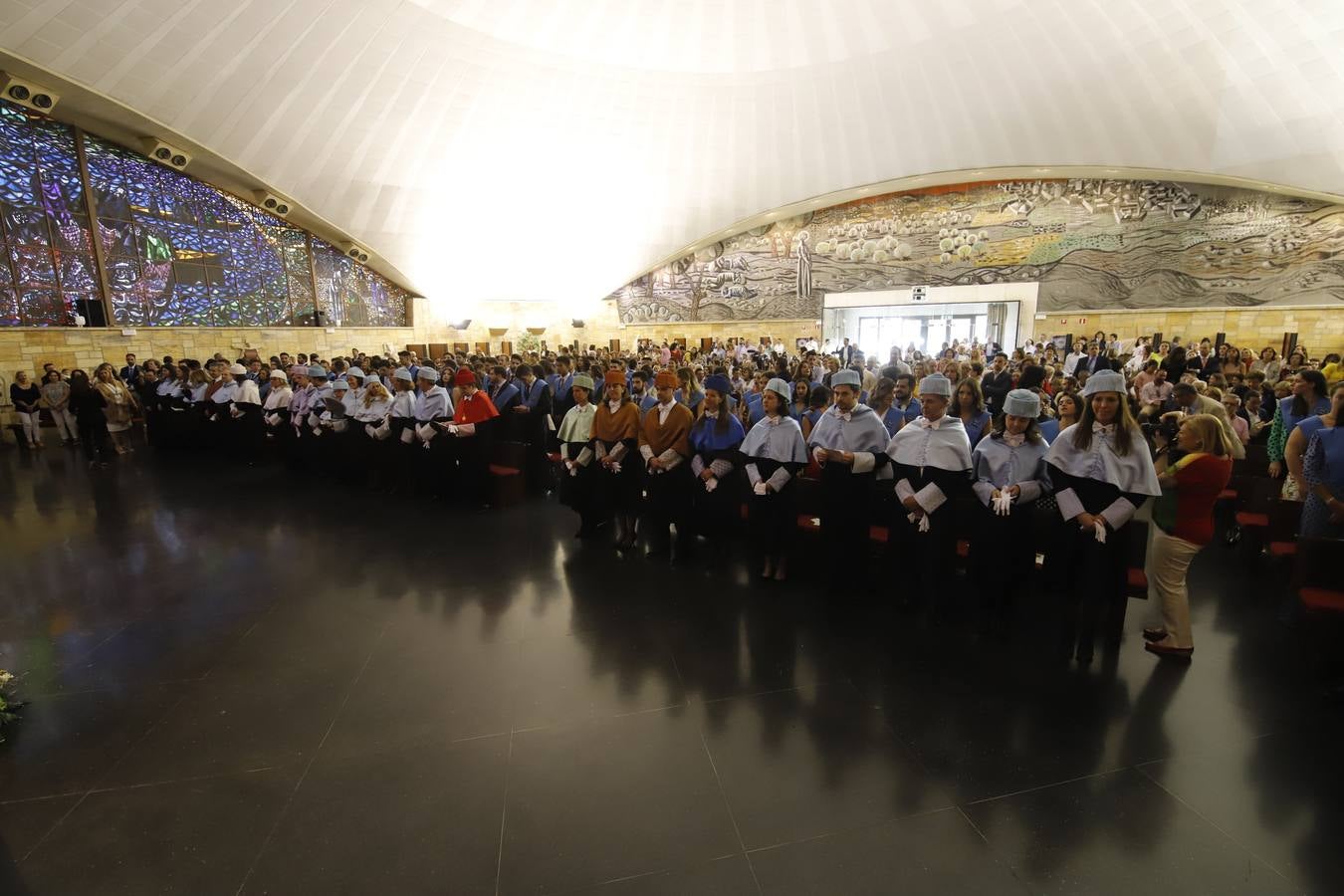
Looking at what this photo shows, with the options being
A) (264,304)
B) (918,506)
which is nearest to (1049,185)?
(918,506)

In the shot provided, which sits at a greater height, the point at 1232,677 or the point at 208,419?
the point at 208,419

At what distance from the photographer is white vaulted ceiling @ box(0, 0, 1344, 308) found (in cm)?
1310

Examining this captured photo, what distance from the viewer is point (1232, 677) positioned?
132 inches

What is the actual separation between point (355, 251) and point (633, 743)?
22865 mm

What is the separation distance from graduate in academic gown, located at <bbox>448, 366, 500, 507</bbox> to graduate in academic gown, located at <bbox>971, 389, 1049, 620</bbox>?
5.49 metres

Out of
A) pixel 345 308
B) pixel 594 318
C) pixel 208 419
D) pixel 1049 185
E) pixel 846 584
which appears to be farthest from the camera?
pixel 594 318

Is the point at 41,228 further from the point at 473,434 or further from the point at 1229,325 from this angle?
the point at 1229,325

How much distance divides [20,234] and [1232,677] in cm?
2135

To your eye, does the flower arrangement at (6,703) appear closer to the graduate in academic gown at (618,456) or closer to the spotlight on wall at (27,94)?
the graduate in academic gown at (618,456)

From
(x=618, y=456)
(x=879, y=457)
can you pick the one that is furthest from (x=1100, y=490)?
(x=618, y=456)

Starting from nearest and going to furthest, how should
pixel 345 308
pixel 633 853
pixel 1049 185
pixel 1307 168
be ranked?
pixel 633 853
pixel 1307 168
pixel 1049 185
pixel 345 308

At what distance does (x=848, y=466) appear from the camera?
4.33 meters

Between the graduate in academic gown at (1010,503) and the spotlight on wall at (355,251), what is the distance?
22.7 metres

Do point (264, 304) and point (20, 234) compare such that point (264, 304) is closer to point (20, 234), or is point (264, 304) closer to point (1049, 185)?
point (20, 234)
